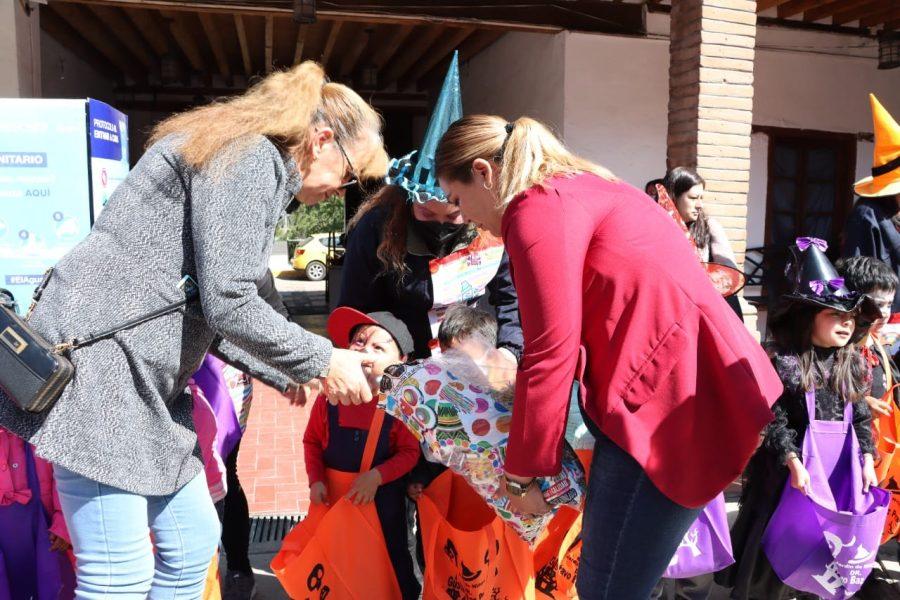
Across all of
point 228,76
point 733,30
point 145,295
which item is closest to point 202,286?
point 145,295

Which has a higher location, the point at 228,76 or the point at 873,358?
the point at 228,76

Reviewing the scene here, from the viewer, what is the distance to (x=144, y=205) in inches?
67.4

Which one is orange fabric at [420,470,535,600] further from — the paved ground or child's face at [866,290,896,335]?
child's face at [866,290,896,335]

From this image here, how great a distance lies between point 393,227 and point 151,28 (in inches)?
301

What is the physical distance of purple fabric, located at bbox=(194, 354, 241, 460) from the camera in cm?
258

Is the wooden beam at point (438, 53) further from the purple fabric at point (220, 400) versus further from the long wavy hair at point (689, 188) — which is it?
the purple fabric at point (220, 400)

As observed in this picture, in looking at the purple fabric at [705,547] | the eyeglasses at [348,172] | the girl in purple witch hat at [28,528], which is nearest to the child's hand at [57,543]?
the girl in purple witch hat at [28,528]

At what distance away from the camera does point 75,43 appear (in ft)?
31.4

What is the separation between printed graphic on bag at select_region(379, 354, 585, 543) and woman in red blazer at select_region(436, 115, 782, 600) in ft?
0.50

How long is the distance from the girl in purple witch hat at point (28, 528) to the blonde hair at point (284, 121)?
111cm

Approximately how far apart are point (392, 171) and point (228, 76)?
34.2 feet

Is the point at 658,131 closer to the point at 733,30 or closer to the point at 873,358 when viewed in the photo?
the point at 733,30

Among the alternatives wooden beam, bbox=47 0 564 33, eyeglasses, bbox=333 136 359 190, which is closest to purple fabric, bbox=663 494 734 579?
eyeglasses, bbox=333 136 359 190

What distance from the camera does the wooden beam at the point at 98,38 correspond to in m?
7.88
